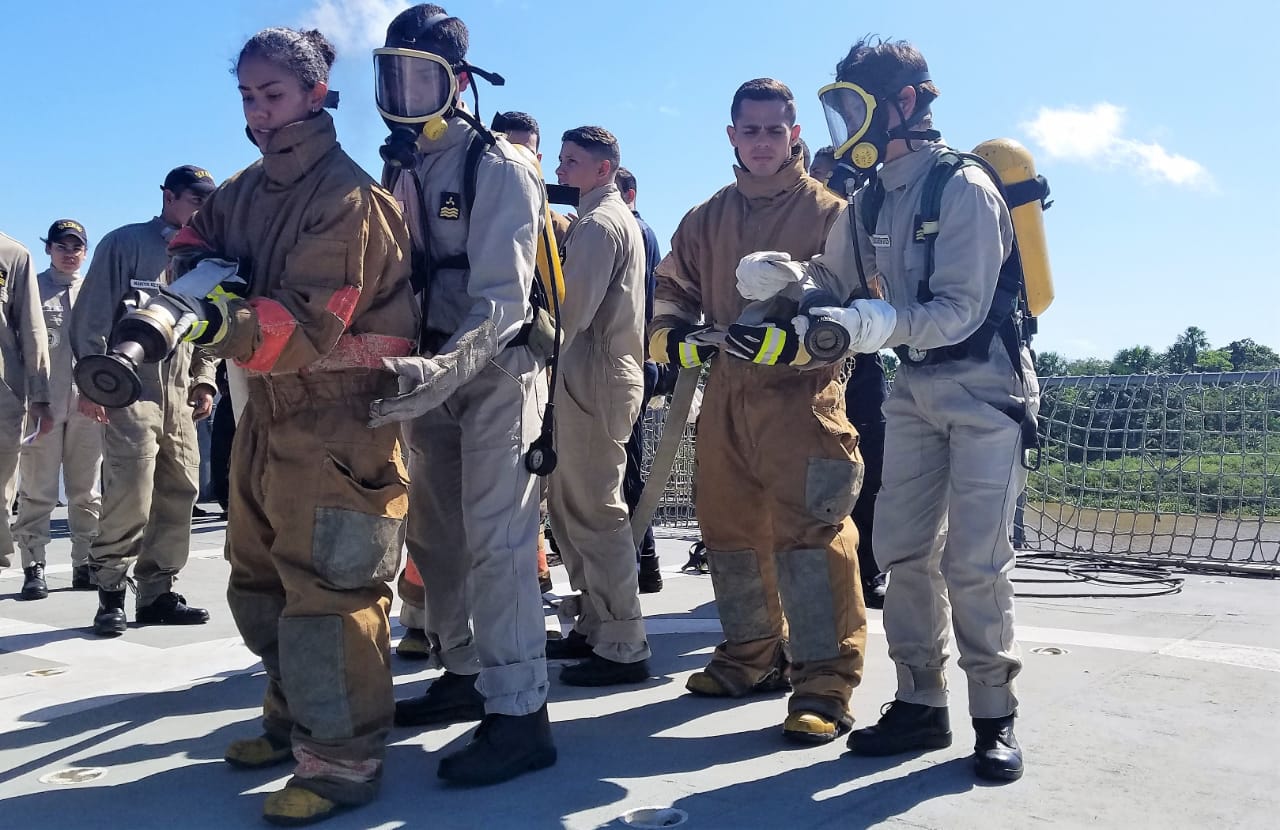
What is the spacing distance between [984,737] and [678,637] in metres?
1.97

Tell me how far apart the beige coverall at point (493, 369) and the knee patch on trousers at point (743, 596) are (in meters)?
0.85

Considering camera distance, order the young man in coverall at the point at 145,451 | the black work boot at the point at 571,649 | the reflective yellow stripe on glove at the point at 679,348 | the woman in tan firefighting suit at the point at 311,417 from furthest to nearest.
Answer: the young man in coverall at the point at 145,451, the black work boot at the point at 571,649, the reflective yellow stripe on glove at the point at 679,348, the woman in tan firefighting suit at the point at 311,417

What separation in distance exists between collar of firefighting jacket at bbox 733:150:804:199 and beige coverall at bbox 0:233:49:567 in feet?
11.8

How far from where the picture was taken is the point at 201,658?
4.19m

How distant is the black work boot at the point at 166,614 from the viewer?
15.9ft

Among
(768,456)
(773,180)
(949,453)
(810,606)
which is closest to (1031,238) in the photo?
(949,453)

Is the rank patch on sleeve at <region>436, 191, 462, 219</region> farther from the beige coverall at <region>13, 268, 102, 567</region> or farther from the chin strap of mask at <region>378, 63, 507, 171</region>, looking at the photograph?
the beige coverall at <region>13, 268, 102, 567</region>

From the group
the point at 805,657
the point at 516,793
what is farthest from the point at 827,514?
the point at 516,793

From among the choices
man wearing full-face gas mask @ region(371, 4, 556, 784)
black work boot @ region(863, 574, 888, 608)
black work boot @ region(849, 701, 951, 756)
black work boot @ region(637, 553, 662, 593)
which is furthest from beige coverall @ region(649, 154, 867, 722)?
black work boot @ region(637, 553, 662, 593)

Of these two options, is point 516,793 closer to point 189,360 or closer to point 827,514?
point 827,514

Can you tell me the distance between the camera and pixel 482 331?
8.80ft

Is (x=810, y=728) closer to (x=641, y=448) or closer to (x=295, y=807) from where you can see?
(x=295, y=807)

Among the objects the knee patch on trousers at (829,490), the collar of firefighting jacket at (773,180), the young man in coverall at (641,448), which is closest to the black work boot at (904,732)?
the knee patch on trousers at (829,490)

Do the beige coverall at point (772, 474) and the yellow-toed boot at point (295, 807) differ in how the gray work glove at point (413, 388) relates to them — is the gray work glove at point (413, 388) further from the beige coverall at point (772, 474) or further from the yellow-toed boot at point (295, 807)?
the beige coverall at point (772, 474)
